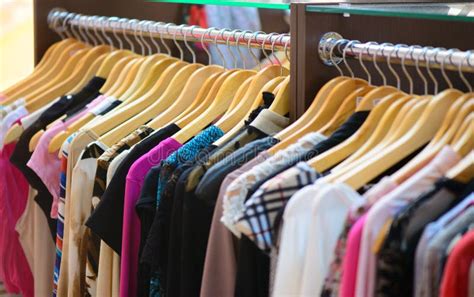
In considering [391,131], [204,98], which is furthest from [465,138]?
[204,98]

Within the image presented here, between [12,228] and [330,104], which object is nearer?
[330,104]

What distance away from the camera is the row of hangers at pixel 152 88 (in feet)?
5.75

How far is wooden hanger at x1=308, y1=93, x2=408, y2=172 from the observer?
1.40 m

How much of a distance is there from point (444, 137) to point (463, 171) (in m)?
0.12

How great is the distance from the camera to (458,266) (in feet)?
3.58

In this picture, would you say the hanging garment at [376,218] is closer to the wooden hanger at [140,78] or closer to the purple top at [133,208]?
the purple top at [133,208]

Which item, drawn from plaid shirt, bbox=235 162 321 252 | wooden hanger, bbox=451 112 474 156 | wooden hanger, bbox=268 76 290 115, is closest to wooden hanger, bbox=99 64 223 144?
wooden hanger, bbox=268 76 290 115

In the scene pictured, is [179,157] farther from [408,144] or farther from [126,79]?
[126,79]

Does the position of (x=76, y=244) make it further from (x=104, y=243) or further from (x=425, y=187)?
(x=425, y=187)

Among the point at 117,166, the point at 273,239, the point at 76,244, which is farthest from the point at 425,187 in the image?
the point at 76,244

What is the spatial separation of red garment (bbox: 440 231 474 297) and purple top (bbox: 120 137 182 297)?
2.36 feet

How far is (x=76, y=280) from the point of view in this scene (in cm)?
186

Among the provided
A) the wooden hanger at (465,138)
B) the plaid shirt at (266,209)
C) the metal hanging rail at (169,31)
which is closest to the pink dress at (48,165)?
the metal hanging rail at (169,31)

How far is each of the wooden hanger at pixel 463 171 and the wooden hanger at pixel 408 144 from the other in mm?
116
